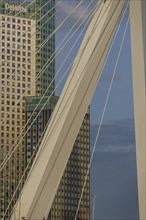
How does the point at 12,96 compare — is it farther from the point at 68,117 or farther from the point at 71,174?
the point at 68,117

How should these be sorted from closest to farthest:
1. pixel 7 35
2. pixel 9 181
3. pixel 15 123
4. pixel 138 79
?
pixel 138 79 → pixel 9 181 → pixel 7 35 → pixel 15 123

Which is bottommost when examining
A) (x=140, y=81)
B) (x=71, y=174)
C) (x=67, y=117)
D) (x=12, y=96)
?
(x=71, y=174)

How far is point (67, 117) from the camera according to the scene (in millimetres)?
6191

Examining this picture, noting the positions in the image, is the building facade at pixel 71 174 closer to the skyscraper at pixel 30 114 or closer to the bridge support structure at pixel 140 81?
the skyscraper at pixel 30 114

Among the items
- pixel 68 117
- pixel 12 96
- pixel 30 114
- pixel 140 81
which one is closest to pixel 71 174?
pixel 30 114

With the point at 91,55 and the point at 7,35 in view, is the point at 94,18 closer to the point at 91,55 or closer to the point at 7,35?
the point at 91,55

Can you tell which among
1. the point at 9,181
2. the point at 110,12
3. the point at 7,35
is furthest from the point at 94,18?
the point at 7,35

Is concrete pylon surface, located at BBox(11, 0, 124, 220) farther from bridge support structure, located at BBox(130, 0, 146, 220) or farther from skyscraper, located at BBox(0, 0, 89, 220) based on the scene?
skyscraper, located at BBox(0, 0, 89, 220)

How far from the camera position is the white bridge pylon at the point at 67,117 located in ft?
19.3

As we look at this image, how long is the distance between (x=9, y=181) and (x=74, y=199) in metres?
8.41

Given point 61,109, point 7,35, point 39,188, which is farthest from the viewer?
point 7,35

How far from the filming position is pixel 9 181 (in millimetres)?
A: 31156

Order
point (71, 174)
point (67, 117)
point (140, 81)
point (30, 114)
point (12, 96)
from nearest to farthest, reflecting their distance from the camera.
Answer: point (67, 117), point (140, 81), point (30, 114), point (12, 96), point (71, 174)

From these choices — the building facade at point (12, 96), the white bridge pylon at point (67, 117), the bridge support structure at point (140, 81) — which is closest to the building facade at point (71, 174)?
the building facade at point (12, 96)
